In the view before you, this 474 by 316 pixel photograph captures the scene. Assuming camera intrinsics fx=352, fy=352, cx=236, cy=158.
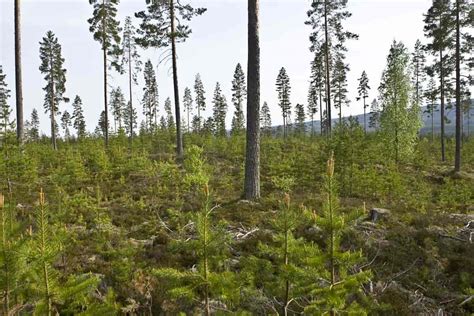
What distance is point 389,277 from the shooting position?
245 inches

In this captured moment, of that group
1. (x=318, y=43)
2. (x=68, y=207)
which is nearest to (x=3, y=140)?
(x=68, y=207)

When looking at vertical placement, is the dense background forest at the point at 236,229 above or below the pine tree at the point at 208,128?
below

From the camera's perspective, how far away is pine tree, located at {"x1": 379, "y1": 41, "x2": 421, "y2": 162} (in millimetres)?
25328

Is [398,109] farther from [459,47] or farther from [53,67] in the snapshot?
[53,67]

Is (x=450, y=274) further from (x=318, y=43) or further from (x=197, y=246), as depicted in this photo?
(x=318, y=43)

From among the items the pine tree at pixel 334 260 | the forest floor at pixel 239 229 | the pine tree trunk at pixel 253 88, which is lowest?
the forest floor at pixel 239 229

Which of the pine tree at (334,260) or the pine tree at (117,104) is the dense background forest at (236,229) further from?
the pine tree at (117,104)

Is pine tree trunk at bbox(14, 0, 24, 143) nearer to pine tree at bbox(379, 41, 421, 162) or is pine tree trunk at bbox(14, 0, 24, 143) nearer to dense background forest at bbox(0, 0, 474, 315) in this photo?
dense background forest at bbox(0, 0, 474, 315)

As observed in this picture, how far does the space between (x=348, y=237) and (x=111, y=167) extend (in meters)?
11.7

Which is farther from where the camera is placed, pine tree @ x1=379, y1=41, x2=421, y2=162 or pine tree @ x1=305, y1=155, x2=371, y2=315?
pine tree @ x1=379, y1=41, x2=421, y2=162

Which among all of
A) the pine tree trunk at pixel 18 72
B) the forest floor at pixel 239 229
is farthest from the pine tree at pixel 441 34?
the pine tree trunk at pixel 18 72

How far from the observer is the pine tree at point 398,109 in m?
25.3

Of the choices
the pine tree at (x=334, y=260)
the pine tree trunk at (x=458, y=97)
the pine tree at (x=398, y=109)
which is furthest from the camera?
the pine tree at (x=398, y=109)

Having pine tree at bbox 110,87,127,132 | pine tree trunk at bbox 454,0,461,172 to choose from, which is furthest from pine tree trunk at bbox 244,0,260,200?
pine tree at bbox 110,87,127,132
